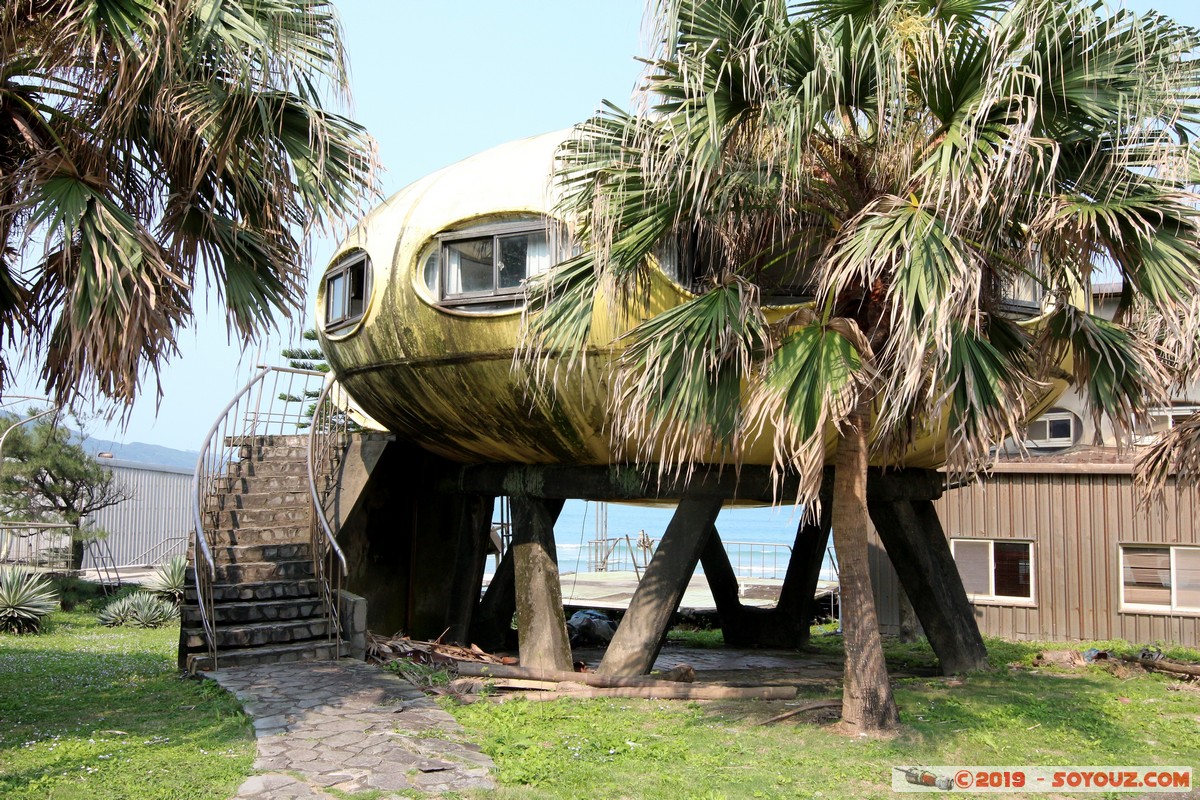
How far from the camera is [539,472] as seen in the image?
12367 millimetres

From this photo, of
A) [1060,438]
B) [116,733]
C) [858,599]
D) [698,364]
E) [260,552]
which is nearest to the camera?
[116,733]

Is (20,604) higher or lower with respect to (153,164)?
lower

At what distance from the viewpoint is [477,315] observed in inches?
438

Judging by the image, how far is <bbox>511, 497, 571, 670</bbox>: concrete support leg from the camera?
11641mm

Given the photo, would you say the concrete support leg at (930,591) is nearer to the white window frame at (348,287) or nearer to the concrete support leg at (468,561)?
the concrete support leg at (468,561)

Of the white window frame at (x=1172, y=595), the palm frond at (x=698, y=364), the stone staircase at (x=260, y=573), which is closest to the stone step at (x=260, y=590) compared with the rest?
the stone staircase at (x=260, y=573)

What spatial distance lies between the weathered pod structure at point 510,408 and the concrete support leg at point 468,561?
0.09ft

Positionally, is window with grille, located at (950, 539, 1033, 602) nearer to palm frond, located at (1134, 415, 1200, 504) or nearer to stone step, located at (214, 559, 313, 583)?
palm frond, located at (1134, 415, 1200, 504)

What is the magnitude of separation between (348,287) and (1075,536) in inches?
455

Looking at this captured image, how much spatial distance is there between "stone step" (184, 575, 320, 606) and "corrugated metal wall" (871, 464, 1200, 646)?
10.2 m

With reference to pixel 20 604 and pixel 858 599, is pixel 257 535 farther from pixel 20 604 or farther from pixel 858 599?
pixel 858 599

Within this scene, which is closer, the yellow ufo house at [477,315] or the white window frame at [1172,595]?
the yellow ufo house at [477,315]

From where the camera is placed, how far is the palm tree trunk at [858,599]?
8773 millimetres

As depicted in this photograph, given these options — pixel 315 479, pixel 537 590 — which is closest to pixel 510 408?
pixel 537 590
